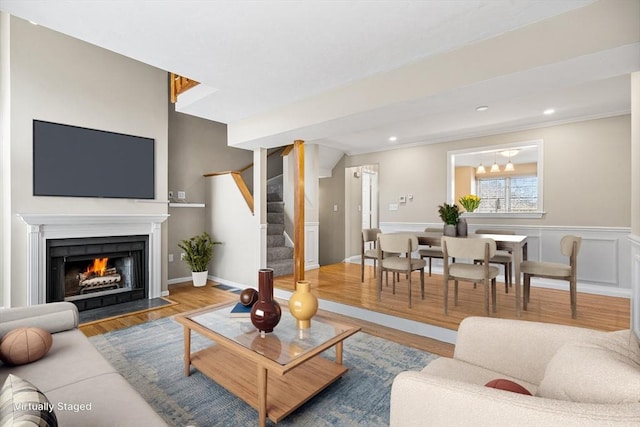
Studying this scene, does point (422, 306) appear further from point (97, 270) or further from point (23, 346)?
point (97, 270)

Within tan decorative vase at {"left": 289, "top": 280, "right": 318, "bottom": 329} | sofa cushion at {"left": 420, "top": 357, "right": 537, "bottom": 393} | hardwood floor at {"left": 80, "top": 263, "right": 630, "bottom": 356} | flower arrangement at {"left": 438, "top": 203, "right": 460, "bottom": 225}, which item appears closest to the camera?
sofa cushion at {"left": 420, "top": 357, "right": 537, "bottom": 393}

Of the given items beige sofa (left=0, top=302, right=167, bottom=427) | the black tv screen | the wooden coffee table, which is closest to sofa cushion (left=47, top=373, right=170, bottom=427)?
beige sofa (left=0, top=302, right=167, bottom=427)

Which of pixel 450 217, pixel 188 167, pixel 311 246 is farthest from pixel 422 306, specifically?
pixel 188 167

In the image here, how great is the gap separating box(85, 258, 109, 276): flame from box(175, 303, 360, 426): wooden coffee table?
2588 mm

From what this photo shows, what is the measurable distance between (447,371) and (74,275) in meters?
4.44

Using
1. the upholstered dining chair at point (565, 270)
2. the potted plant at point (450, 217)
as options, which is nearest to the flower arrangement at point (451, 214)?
the potted plant at point (450, 217)

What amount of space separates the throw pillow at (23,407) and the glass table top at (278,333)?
0.95 meters

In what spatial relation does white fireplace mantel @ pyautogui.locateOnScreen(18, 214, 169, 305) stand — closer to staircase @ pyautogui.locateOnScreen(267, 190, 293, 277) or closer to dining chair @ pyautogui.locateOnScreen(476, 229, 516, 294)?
staircase @ pyautogui.locateOnScreen(267, 190, 293, 277)

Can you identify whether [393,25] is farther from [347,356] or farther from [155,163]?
[155,163]

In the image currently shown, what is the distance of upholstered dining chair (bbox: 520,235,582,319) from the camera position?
2.98 metres

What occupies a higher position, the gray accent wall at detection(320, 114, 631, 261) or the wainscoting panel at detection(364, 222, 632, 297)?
the gray accent wall at detection(320, 114, 631, 261)

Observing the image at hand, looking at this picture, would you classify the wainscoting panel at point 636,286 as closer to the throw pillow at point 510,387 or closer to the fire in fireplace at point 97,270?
the throw pillow at point 510,387

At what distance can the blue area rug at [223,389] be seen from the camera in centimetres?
175

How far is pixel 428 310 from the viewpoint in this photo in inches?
127
